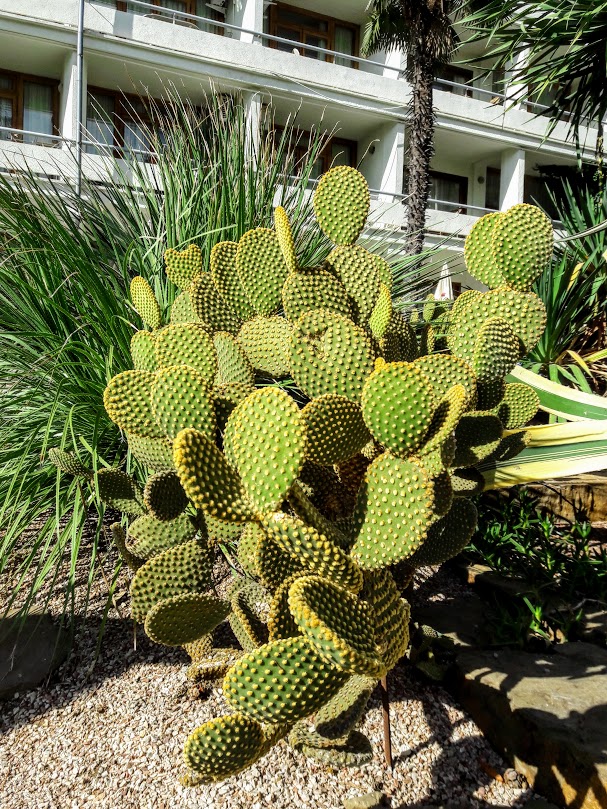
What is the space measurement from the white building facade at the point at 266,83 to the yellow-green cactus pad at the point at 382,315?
27.6 feet

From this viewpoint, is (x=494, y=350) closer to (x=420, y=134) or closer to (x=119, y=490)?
(x=119, y=490)

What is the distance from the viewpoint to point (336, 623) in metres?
0.95

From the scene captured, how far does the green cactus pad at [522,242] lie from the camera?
1.68m

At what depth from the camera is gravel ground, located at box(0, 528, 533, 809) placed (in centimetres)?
180

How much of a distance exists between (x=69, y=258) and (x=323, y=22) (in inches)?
655

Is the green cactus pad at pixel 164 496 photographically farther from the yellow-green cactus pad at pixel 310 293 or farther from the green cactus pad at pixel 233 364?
the yellow-green cactus pad at pixel 310 293

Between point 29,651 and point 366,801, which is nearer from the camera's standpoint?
point 366,801

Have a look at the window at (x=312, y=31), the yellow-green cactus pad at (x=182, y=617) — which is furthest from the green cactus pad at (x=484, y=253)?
the window at (x=312, y=31)

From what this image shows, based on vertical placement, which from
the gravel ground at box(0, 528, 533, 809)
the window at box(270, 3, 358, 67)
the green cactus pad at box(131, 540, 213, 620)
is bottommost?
the gravel ground at box(0, 528, 533, 809)

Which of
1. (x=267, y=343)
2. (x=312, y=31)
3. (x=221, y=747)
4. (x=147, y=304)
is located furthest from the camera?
(x=312, y=31)

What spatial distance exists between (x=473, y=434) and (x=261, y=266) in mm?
704

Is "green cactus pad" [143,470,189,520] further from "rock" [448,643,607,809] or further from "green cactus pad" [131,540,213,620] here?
"rock" [448,643,607,809]

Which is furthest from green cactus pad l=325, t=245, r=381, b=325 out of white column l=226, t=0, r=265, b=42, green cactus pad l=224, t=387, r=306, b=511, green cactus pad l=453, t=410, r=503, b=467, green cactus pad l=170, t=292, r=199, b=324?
white column l=226, t=0, r=265, b=42

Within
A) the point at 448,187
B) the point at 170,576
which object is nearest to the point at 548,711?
the point at 170,576
